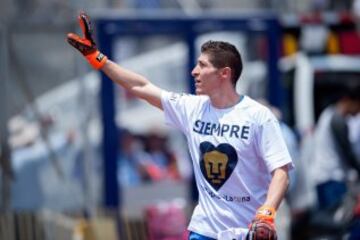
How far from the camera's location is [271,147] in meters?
7.39

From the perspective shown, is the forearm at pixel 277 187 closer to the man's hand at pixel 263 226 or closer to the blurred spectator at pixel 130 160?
the man's hand at pixel 263 226

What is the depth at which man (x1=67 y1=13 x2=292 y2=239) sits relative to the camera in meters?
7.44

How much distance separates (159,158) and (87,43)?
1015 cm

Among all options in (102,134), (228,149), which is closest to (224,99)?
(228,149)

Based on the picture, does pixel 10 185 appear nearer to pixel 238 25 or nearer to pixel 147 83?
pixel 238 25

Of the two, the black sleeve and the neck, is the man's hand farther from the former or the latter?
the black sleeve

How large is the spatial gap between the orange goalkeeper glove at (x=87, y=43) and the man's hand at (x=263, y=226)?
4.71ft

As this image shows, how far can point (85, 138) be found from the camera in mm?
12773

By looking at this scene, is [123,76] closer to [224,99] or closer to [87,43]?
[87,43]

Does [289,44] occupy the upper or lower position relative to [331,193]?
upper

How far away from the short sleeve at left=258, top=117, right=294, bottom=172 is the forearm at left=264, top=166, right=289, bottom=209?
0.04m

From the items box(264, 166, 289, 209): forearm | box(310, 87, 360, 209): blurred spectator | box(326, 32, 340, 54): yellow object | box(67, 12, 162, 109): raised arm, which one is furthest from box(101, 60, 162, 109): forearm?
box(326, 32, 340, 54): yellow object

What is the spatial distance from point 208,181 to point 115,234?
4340 millimetres

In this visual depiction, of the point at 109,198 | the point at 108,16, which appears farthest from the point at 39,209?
the point at 108,16
